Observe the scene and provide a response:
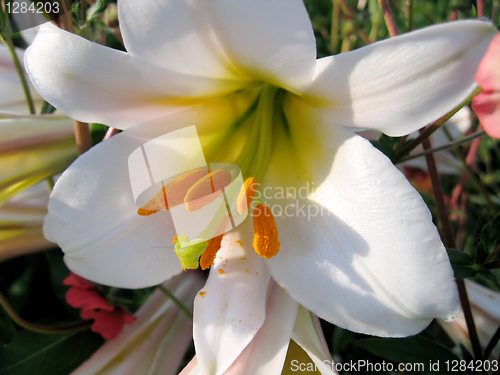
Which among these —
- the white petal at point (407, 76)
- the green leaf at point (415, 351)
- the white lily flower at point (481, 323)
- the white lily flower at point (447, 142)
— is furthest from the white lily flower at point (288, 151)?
the white lily flower at point (447, 142)

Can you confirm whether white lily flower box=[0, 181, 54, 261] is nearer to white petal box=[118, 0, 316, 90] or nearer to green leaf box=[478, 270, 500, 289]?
white petal box=[118, 0, 316, 90]

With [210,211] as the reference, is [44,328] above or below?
below

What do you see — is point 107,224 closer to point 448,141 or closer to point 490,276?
point 490,276

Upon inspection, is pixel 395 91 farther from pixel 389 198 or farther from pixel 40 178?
pixel 40 178

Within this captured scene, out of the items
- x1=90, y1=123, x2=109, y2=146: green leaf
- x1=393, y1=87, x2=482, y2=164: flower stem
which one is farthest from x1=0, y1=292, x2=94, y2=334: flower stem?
x1=393, y1=87, x2=482, y2=164: flower stem

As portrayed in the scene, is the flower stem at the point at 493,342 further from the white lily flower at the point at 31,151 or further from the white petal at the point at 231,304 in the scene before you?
the white lily flower at the point at 31,151

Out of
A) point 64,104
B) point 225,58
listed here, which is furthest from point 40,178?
point 225,58
